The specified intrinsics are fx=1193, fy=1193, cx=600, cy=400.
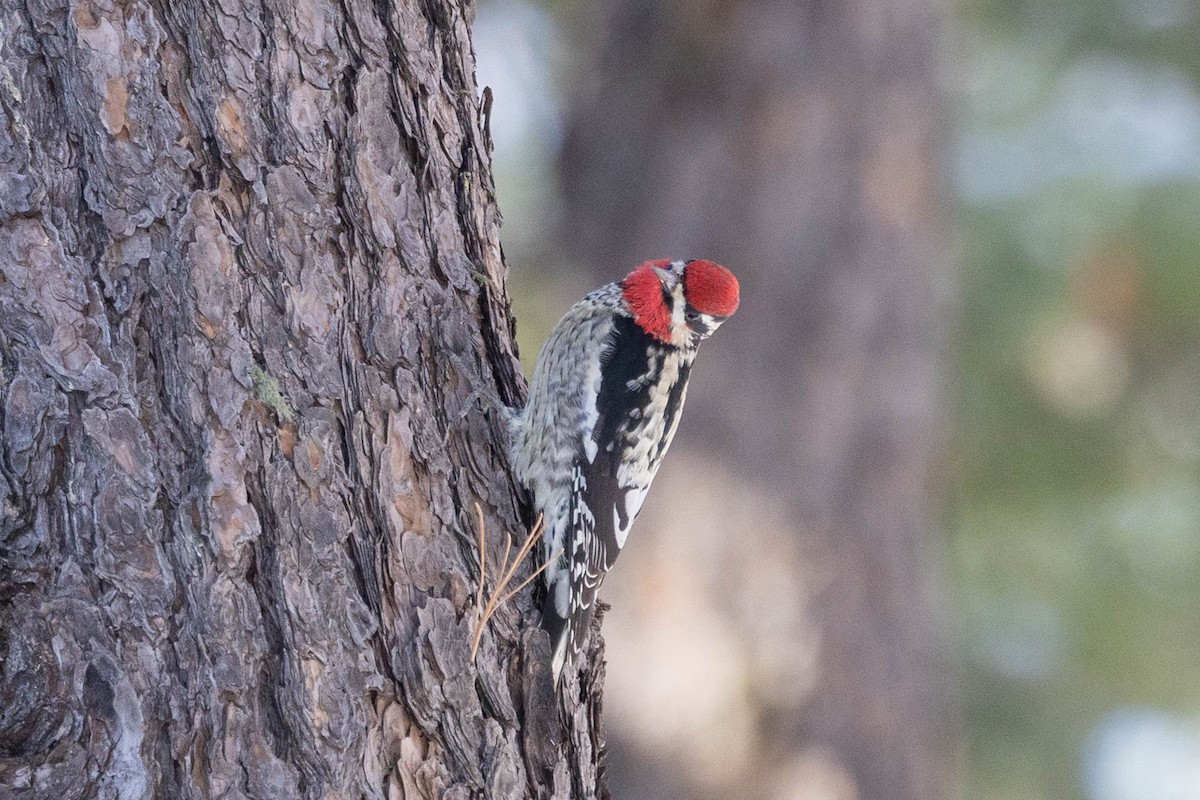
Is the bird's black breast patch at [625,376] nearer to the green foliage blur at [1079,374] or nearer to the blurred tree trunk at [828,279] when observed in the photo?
the blurred tree trunk at [828,279]

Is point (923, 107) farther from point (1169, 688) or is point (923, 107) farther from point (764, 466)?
point (1169, 688)

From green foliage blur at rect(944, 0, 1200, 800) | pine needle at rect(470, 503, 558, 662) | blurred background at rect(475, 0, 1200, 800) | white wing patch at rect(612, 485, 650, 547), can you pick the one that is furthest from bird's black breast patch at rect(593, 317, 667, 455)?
green foliage blur at rect(944, 0, 1200, 800)

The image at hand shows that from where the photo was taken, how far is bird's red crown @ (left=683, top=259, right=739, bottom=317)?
321 centimetres

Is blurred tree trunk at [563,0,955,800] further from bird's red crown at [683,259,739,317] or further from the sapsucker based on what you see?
bird's red crown at [683,259,739,317]

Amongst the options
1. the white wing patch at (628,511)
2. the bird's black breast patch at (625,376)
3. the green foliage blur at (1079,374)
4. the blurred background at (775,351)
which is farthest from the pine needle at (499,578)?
the green foliage blur at (1079,374)

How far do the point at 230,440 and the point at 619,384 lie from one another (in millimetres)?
1475

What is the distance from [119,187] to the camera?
194 centimetres

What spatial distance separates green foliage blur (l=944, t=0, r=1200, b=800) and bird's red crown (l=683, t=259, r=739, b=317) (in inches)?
132

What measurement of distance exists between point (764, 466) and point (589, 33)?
2135 mm

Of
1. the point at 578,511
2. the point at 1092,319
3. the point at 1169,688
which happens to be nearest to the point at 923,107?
the point at 1092,319

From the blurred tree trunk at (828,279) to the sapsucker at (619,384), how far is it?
4.59ft

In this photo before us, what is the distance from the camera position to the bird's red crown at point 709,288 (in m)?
3.21

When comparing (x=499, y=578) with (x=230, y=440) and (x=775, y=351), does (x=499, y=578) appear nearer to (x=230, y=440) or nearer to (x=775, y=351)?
(x=230, y=440)

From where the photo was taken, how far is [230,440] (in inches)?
75.9
